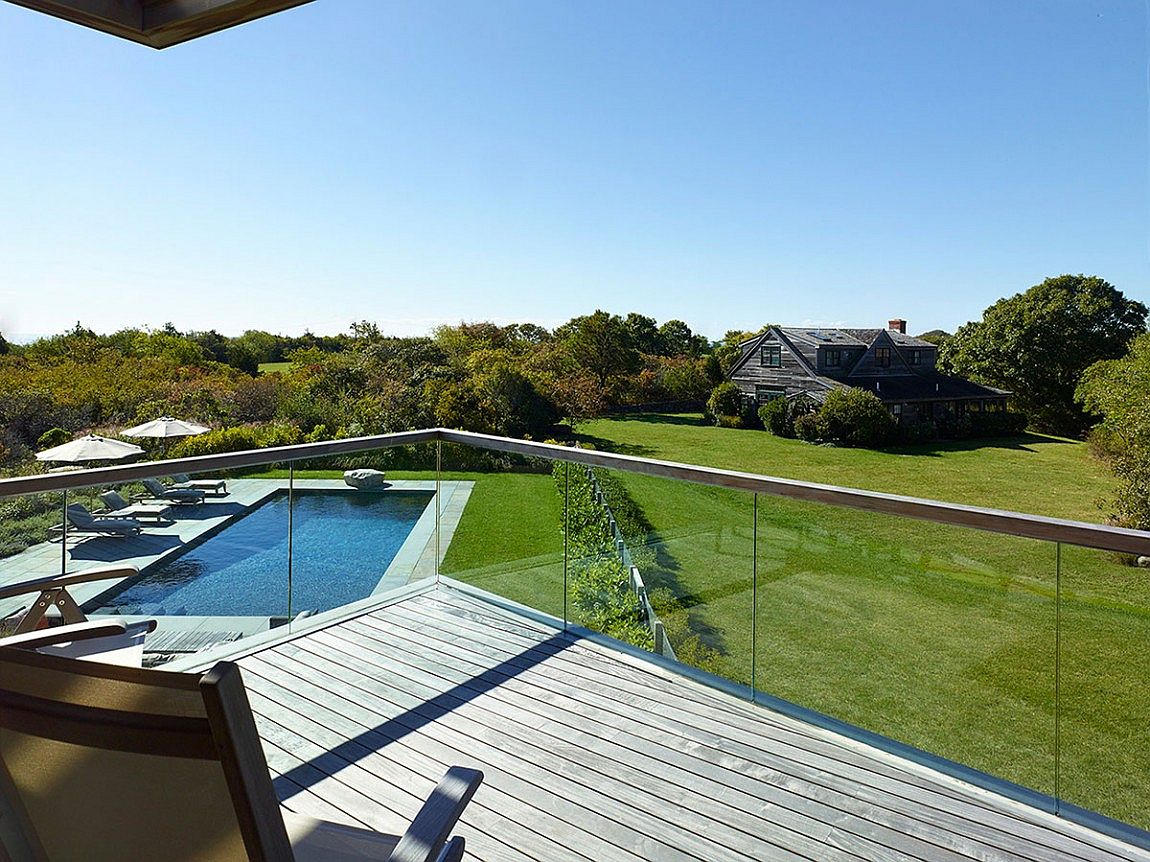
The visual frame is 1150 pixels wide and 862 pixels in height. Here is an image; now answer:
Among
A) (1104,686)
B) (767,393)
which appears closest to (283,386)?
(767,393)

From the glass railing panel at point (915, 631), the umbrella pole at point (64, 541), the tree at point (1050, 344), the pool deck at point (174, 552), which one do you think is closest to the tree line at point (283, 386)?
the tree at point (1050, 344)

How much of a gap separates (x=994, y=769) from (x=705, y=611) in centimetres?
118

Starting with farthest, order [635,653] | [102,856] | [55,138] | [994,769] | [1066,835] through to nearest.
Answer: [55,138] < [635,653] < [994,769] < [1066,835] < [102,856]

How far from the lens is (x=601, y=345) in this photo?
78.7 feet

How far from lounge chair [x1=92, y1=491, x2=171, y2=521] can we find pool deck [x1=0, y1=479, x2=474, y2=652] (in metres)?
0.04

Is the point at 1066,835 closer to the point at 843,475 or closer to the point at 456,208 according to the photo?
the point at 843,475

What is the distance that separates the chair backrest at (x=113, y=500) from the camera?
9.67 ft

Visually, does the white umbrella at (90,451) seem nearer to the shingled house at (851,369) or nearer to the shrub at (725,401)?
the shrub at (725,401)

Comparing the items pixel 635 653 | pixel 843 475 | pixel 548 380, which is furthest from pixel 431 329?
pixel 635 653

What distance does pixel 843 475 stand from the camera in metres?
22.4

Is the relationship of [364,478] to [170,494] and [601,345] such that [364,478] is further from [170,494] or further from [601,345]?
[601,345]

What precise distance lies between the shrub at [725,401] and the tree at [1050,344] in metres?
6.38

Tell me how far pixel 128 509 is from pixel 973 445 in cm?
2274

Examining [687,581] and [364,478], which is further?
[364,478]
